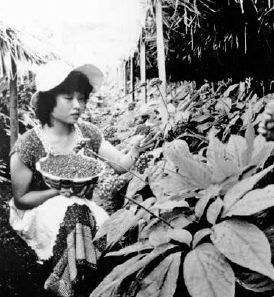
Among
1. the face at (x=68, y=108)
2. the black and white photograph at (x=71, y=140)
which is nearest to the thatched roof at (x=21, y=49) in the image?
the black and white photograph at (x=71, y=140)

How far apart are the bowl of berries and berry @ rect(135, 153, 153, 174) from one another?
0.09m

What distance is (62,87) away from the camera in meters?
1.04

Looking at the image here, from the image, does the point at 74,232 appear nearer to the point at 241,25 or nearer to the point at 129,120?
the point at 129,120

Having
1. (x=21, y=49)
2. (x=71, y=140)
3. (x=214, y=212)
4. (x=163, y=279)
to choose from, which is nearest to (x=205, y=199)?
(x=214, y=212)

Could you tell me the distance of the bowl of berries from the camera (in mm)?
1024

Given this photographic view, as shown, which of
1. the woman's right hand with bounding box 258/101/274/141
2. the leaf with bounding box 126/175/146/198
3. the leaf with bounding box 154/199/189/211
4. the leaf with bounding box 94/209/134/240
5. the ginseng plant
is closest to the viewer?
the woman's right hand with bounding box 258/101/274/141

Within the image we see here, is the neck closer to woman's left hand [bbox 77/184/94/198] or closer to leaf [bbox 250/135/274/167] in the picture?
woman's left hand [bbox 77/184/94/198]

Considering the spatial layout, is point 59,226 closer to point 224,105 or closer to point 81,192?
point 81,192

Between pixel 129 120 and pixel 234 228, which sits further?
pixel 129 120

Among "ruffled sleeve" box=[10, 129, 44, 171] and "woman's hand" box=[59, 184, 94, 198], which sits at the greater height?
"ruffled sleeve" box=[10, 129, 44, 171]

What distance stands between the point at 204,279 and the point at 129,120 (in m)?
0.79

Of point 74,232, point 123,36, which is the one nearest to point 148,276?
point 74,232

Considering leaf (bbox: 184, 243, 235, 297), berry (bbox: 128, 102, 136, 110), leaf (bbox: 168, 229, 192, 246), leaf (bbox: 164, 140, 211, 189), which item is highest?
berry (bbox: 128, 102, 136, 110)

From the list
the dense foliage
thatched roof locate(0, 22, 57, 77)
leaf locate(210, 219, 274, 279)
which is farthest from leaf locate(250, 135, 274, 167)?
thatched roof locate(0, 22, 57, 77)
